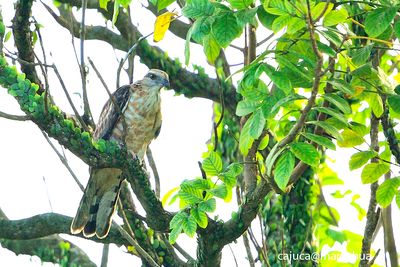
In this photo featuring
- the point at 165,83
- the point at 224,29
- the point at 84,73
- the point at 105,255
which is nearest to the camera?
the point at 224,29

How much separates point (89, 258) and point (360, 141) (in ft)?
7.59

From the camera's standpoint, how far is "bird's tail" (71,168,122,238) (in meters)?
5.38

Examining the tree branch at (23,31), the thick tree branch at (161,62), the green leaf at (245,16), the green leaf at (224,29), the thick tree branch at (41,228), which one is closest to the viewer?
the green leaf at (245,16)

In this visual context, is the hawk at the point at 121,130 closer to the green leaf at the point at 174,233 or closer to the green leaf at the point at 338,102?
the green leaf at the point at 174,233

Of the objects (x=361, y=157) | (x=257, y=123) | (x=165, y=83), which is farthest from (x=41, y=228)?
(x=257, y=123)

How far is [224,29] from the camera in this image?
3.34 m

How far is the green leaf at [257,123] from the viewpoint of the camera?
130 inches

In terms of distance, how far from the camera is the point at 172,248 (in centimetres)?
513

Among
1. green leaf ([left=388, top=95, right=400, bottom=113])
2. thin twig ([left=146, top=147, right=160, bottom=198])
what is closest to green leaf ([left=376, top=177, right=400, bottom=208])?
green leaf ([left=388, top=95, right=400, bottom=113])

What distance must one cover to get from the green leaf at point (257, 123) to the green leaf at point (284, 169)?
0.47ft

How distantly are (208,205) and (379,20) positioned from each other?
3.58ft

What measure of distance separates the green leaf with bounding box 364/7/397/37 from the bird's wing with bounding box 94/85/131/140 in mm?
2903

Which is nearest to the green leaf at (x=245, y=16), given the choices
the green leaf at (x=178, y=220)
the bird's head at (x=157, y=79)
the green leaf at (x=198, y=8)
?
the green leaf at (x=198, y=8)

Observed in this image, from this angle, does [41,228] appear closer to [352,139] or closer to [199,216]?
[199,216]
